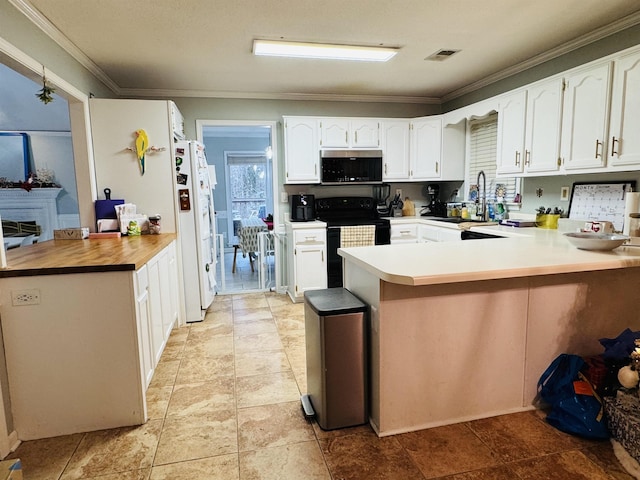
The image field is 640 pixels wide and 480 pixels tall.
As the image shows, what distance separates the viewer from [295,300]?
4.33 meters

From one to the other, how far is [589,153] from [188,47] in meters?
3.12

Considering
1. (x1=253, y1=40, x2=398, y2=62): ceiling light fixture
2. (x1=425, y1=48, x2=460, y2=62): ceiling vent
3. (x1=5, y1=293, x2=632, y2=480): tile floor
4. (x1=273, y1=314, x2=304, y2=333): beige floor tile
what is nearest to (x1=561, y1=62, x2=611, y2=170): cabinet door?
(x1=425, y1=48, x2=460, y2=62): ceiling vent

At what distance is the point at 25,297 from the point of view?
1896 mm

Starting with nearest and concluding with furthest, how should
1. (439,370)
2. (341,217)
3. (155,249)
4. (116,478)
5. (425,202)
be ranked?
1. (116,478)
2. (439,370)
3. (155,249)
4. (341,217)
5. (425,202)

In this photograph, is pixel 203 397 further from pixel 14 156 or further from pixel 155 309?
pixel 14 156

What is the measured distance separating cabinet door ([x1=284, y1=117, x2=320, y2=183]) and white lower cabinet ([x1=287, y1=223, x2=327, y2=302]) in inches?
25.6

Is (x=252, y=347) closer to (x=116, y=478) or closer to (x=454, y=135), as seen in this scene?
(x=116, y=478)

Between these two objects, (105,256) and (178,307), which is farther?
(178,307)

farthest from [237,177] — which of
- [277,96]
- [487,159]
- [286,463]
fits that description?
[286,463]

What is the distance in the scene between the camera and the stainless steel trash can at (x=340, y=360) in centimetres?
191

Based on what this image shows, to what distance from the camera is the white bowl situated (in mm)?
2027

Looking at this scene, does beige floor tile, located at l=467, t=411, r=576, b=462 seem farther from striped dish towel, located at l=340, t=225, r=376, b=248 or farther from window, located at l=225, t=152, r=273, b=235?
window, located at l=225, t=152, r=273, b=235

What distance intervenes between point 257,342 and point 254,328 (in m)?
0.35

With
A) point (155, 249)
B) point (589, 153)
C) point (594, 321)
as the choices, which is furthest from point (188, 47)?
point (594, 321)
